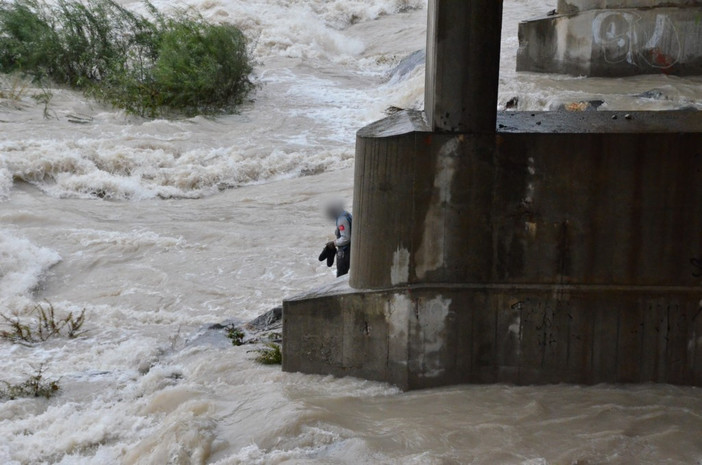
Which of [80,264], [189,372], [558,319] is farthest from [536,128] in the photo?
[80,264]

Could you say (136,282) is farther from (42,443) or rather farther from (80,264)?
(42,443)

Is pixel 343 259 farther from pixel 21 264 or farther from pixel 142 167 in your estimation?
pixel 142 167

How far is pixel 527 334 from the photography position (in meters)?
6.33

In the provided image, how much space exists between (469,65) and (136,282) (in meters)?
6.38

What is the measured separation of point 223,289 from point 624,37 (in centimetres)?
1014

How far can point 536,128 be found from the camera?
248 inches

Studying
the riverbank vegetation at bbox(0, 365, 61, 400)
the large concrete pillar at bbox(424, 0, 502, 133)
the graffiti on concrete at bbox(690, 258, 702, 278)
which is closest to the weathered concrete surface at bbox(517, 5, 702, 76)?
the graffiti on concrete at bbox(690, 258, 702, 278)

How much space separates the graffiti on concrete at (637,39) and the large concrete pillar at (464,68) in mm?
11814

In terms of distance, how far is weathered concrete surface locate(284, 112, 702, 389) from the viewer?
20.0 feet

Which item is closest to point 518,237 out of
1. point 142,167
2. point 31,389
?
point 31,389

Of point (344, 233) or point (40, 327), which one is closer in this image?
point (344, 233)

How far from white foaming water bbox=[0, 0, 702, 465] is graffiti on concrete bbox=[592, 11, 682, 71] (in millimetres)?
621

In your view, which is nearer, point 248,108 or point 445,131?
point 445,131

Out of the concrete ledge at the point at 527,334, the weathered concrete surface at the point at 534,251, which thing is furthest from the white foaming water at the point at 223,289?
the weathered concrete surface at the point at 534,251
